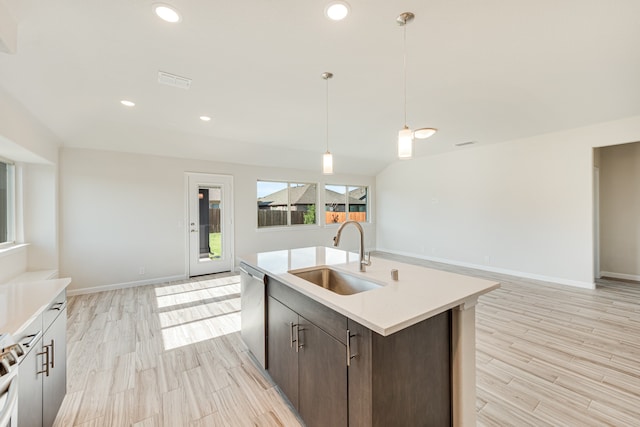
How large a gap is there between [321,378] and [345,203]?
6.28 meters

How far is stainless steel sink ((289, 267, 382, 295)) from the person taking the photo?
6.10 ft

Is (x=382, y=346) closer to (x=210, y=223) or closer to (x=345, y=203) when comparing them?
(x=210, y=223)

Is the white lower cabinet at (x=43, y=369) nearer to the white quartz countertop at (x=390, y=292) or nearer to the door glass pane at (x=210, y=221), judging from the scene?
the white quartz countertop at (x=390, y=292)

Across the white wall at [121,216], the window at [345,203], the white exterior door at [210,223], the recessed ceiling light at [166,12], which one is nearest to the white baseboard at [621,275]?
the window at [345,203]

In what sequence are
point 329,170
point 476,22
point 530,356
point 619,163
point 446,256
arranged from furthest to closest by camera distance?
point 446,256, point 619,163, point 329,170, point 530,356, point 476,22

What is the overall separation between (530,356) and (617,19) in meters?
2.77

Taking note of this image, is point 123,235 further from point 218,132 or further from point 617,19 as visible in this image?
point 617,19

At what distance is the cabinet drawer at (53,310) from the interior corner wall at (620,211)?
770cm

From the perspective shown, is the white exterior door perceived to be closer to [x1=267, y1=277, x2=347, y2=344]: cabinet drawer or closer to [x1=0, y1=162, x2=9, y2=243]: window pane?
[x1=0, y1=162, x2=9, y2=243]: window pane

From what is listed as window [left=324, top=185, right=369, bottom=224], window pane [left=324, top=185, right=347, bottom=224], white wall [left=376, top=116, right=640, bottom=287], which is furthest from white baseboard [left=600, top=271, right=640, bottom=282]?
window pane [left=324, top=185, right=347, bottom=224]

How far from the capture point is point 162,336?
2.80 m

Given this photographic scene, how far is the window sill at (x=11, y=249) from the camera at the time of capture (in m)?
2.95

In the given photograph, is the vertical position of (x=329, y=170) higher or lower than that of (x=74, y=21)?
lower

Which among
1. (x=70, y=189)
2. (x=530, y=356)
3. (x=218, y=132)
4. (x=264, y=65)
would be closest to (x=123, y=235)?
(x=70, y=189)
